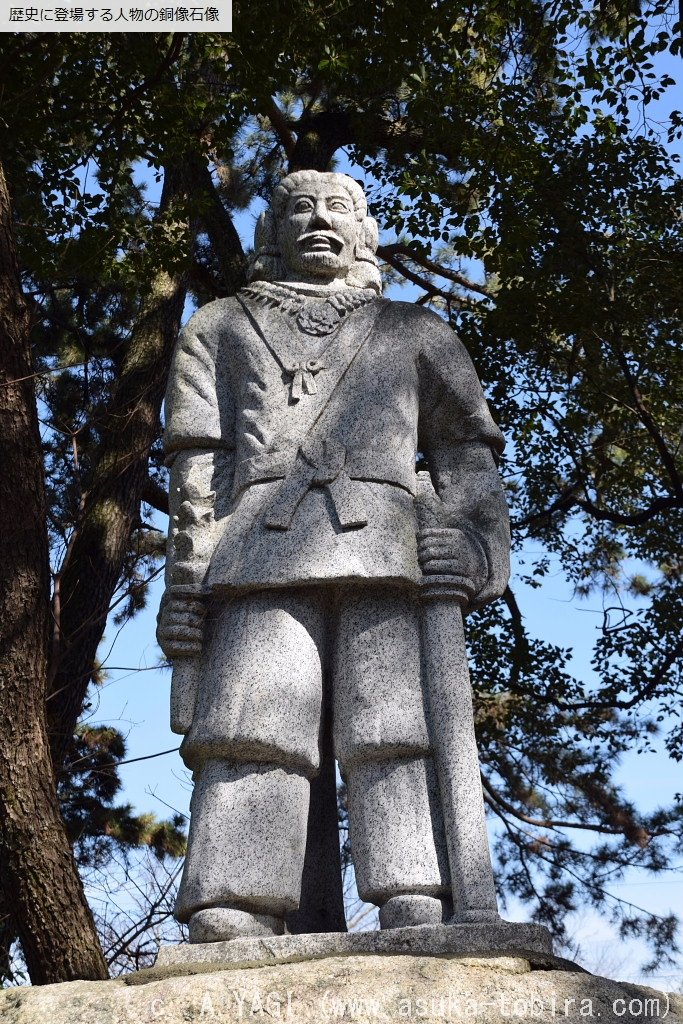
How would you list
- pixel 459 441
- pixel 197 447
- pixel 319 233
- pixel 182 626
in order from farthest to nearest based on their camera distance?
pixel 319 233, pixel 459 441, pixel 197 447, pixel 182 626

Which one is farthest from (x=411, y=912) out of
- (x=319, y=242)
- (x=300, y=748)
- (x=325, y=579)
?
(x=319, y=242)

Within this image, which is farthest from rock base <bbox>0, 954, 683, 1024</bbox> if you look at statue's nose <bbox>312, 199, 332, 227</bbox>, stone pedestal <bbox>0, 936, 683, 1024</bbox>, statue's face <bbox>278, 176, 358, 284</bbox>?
statue's nose <bbox>312, 199, 332, 227</bbox>

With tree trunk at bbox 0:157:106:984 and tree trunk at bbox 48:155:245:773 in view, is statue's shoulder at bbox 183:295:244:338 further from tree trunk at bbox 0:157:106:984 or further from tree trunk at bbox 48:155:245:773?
tree trunk at bbox 48:155:245:773

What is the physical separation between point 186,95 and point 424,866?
568 centimetres

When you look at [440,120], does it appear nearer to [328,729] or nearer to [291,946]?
[328,729]

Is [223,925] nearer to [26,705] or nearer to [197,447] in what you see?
[197,447]

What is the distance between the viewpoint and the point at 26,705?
556 centimetres

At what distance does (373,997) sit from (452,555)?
54.5 inches

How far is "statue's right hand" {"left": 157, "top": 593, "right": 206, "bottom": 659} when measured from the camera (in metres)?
4.09

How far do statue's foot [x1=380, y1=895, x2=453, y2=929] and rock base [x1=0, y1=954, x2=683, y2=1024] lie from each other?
0.26 meters

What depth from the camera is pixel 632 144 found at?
8.74 meters

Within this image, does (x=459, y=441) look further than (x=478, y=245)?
No

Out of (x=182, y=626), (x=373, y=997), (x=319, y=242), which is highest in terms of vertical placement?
(x=319, y=242)

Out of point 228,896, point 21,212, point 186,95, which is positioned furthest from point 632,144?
point 228,896
